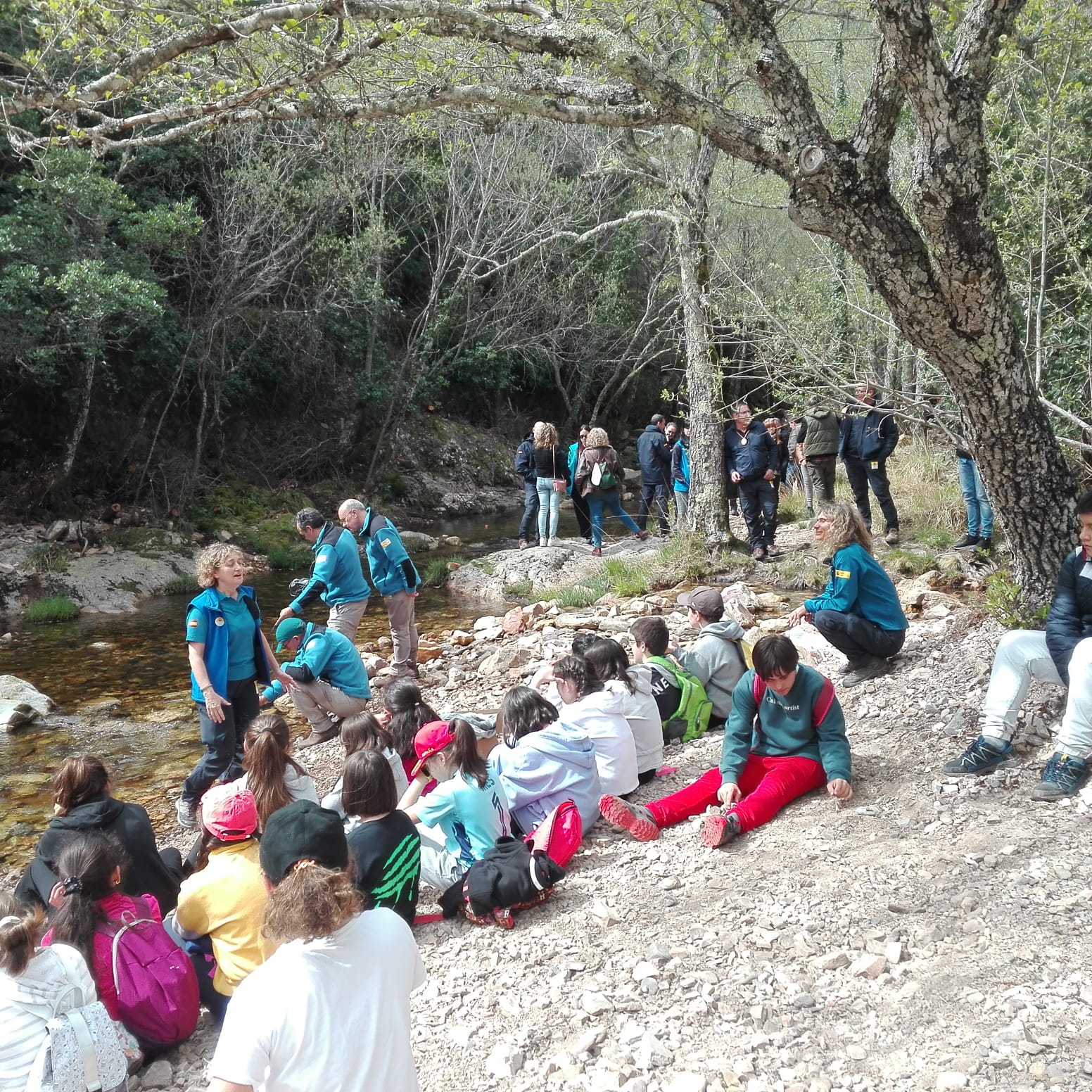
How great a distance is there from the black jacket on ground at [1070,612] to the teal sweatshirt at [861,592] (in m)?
1.58

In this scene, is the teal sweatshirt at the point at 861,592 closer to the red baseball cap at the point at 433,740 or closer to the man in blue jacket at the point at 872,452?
the red baseball cap at the point at 433,740

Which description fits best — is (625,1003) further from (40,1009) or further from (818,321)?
(818,321)

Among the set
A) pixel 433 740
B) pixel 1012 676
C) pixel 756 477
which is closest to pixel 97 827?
pixel 433 740

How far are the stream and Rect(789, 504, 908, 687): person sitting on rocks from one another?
470cm

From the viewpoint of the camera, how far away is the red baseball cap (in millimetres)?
4719

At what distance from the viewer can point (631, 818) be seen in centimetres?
493

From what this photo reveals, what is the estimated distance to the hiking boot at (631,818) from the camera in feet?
16.1

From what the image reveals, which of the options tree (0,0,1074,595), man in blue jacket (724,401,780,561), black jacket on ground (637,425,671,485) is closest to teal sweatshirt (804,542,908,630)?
tree (0,0,1074,595)

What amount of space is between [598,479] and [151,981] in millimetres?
10549

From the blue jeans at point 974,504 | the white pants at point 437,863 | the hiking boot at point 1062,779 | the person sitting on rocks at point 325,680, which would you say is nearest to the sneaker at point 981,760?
the hiking boot at point 1062,779

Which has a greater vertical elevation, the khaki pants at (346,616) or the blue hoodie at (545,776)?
the khaki pants at (346,616)

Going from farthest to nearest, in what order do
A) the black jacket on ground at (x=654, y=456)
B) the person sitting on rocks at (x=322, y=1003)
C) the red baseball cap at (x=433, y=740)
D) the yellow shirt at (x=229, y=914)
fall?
1. the black jacket on ground at (x=654, y=456)
2. the red baseball cap at (x=433, y=740)
3. the yellow shirt at (x=229, y=914)
4. the person sitting on rocks at (x=322, y=1003)

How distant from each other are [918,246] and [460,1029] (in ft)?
13.6

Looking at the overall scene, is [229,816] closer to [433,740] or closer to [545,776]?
[433,740]
